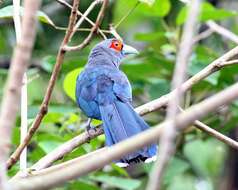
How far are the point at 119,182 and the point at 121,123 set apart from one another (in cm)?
82

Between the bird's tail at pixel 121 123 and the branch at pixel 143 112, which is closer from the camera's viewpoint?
the branch at pixel 143 112

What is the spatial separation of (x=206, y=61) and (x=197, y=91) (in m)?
0.21

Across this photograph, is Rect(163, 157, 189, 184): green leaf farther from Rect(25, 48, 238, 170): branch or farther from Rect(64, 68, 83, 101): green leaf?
Rect(25, 48, 238, 170): branch

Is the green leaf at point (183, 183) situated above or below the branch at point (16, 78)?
below

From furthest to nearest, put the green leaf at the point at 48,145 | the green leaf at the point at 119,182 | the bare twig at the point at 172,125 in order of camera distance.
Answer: the green leaf at the point at 119,182 < the green leaf at the point at 48,145 < the bare twig at the point at 172,125

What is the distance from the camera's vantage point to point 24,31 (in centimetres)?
147

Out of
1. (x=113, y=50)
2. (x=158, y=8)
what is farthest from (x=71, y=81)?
(x=158, y=8)

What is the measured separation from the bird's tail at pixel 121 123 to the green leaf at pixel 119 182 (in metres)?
0.63

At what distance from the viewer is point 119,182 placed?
155 inches

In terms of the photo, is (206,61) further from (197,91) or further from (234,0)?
(234,0)

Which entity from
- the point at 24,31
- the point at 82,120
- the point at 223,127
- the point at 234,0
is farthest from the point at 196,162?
the point at 24,31

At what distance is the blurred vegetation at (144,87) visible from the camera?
380 cm

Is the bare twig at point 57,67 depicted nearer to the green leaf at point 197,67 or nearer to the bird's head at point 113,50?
the bird's head at point 113,50

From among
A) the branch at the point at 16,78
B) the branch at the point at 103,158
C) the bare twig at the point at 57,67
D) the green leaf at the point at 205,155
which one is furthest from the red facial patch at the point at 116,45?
the branch at the point at 103,158
